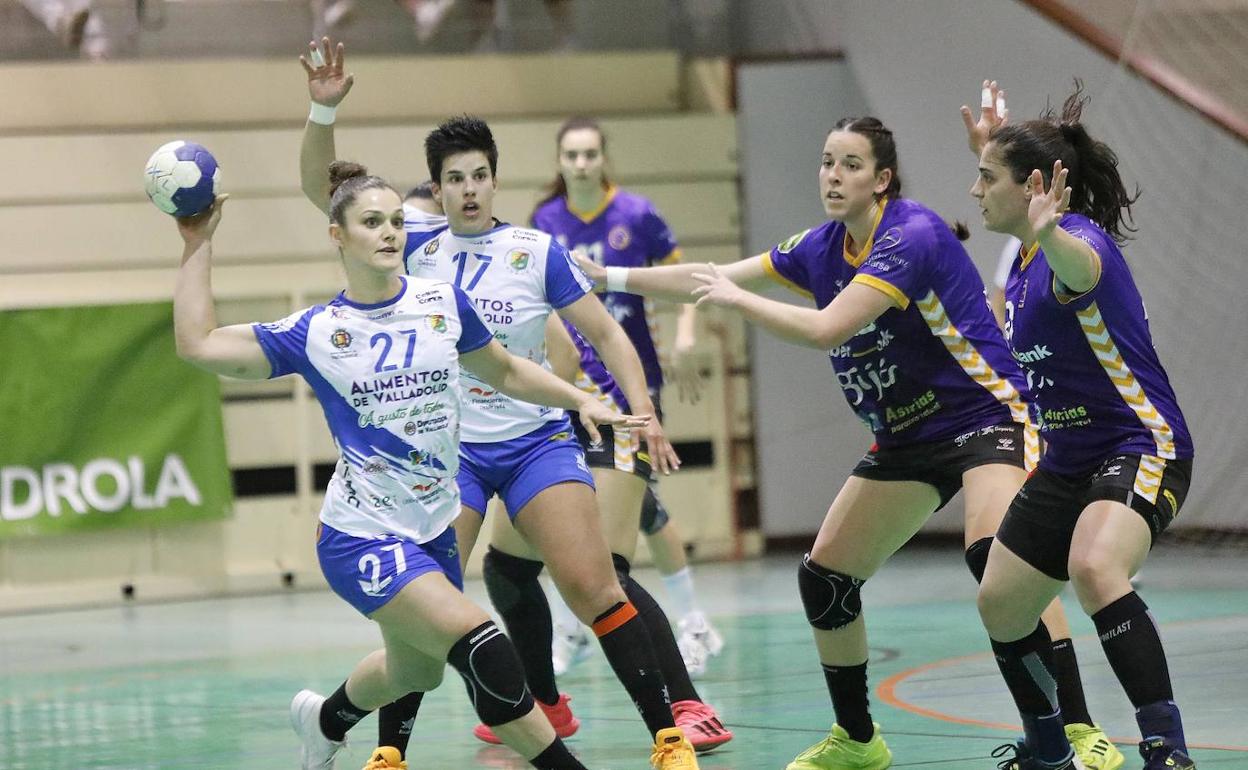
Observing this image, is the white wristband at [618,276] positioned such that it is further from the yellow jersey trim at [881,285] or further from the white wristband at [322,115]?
the yellow jersey trim at [881,285]

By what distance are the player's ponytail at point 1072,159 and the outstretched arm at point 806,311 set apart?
506 millimetres

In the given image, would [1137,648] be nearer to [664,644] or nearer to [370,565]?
[664,644]

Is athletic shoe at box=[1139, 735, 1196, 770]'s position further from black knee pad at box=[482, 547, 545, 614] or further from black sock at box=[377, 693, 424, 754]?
black knee pad at box=[482, 547, 545, 614]

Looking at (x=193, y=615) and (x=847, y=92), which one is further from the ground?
(x=847, y=92)

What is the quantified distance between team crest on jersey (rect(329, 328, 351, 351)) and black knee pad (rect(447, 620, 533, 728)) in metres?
0.78

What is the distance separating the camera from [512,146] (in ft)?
39.1

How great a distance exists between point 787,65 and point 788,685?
6359 millimetres

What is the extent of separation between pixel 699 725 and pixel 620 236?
2.75m

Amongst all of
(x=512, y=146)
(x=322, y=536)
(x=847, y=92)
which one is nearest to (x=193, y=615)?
(x=512, y=146)

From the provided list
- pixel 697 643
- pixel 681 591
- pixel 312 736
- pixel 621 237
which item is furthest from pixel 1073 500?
pixel 681 591

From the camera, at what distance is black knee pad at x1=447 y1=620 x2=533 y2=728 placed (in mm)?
4438

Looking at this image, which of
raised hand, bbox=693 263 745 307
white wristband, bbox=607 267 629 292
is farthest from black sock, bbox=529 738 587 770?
white wristband, bbox=607 267 629 292

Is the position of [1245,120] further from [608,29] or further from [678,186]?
[608,29]

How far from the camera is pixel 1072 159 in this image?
4734mm
